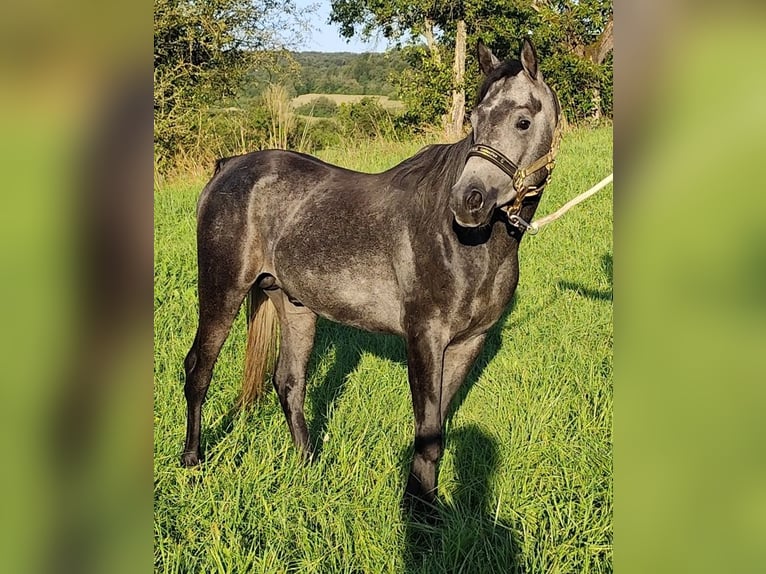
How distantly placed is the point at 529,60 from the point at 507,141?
0.34 m

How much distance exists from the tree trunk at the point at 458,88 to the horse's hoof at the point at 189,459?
37.3 ft

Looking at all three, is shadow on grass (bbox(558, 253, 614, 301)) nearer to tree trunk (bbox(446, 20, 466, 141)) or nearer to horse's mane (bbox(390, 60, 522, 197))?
horse's mane (bbox(390, 60, 522, 197))

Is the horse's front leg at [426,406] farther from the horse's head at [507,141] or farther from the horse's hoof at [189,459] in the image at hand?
the horse's hoof at [189,459]

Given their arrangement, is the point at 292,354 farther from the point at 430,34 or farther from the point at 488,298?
the point at 430,34

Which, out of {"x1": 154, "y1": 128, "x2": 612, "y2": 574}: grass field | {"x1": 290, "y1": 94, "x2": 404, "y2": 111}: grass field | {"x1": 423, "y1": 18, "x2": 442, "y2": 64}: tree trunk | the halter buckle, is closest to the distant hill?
{"x1": 290, "y1": 94, "x2": 404, "y2": 111}: grass field

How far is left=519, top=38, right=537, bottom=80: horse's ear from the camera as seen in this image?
2.52 meters

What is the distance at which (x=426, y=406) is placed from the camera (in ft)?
9.66

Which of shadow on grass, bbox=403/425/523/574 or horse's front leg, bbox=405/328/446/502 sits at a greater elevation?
horse's front leg, bbox=405/328/446/502

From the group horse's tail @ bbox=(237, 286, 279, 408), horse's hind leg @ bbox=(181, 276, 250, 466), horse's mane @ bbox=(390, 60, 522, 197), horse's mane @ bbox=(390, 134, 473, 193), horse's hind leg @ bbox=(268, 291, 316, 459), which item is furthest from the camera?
horse's tail @ bbox=(237, 286, 279, 408)

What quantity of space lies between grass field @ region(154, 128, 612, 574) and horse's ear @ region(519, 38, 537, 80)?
181cm

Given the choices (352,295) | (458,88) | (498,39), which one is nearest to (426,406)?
(352,295)

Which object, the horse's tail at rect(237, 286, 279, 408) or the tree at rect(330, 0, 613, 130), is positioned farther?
the tree at rect(330, 0, 613, 130)
